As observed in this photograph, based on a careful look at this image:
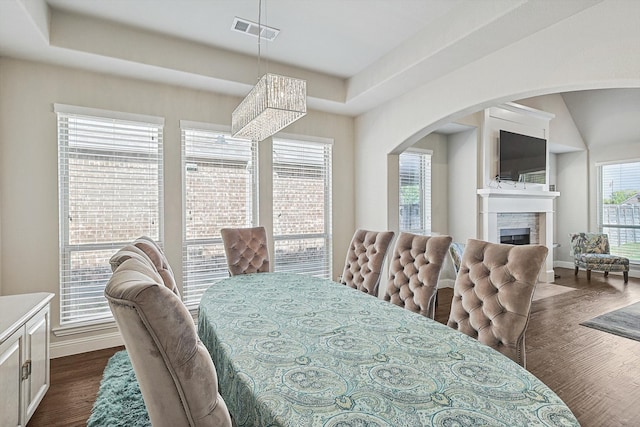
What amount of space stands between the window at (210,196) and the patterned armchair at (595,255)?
6297 mm

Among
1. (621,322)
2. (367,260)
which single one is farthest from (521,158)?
(367,260)

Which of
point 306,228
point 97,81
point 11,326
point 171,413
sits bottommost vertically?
point 11,326

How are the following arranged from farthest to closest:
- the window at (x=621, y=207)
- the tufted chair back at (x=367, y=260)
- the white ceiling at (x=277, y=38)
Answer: the window at (x=621, y=207), the tufted chair back at (x=367, y=260), the white ceiling at (x=277, y=38)

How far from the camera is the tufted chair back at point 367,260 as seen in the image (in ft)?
8.82

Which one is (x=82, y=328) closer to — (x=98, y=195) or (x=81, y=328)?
(x=81, y=328)

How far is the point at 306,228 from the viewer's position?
430cm

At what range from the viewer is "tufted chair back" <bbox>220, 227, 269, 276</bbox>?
3.16m

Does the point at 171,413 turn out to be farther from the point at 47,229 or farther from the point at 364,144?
the point at 364,144

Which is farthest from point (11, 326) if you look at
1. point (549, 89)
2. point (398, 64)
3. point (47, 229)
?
point (549, 89)

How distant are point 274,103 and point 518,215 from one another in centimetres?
536

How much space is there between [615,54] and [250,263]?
10.3ft

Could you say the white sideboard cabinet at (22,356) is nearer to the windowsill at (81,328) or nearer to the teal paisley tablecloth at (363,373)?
the windowsill at (81,328)

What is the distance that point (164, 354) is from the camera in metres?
0.77

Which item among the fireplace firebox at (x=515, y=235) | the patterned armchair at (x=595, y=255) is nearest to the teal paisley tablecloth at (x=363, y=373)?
the fireplace firebox at (x=515, y=235)
